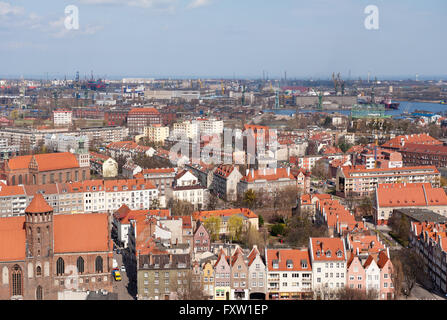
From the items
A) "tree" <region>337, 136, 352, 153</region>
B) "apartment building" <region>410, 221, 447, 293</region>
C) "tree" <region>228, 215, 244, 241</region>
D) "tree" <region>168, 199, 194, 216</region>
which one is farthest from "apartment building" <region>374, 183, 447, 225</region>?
"tree" <region>337, 136, 352, 153</region>

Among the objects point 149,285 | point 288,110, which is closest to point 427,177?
point 149,285

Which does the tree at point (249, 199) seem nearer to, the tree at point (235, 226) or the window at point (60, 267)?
the tree at point (235, 226)

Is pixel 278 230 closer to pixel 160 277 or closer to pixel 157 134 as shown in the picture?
pixel 160 277

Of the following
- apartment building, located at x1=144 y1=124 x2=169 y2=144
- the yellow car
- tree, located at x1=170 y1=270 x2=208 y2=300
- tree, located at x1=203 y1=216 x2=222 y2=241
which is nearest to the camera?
tree, located at x1=170 y1=270 x2=208 y2=300

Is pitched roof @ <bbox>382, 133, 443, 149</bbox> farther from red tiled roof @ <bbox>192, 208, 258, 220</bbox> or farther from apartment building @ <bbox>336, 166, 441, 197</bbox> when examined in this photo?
red tiled roof @ <bbox>192, 208, 258, 220</bbox>

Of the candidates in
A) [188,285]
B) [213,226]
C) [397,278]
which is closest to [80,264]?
[188,285]

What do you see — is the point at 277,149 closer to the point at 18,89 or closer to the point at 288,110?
the point at 288,110
